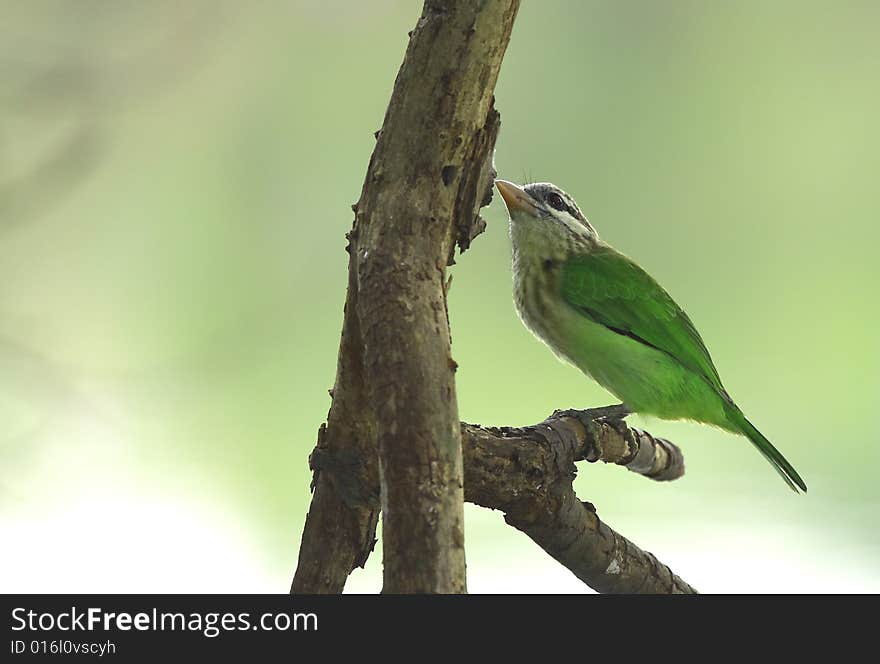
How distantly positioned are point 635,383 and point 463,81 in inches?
48.2

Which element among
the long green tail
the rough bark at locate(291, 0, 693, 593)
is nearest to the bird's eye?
the long green tail

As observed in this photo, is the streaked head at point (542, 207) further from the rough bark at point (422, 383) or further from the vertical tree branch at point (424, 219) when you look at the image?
the vertical tree branch at point (424, 219)

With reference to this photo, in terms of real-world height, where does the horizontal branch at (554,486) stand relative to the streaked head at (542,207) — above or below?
below

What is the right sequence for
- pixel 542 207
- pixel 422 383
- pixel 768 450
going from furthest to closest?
pixel 542 207, pixel 768 450, pixel 422 383

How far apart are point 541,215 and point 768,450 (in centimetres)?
90

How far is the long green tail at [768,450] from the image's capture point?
8.79ft

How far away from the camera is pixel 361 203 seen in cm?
179

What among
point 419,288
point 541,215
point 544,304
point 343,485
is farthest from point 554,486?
point 541,215

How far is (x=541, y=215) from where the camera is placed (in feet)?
9.73

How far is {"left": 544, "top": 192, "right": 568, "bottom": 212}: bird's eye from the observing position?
297 centimetres

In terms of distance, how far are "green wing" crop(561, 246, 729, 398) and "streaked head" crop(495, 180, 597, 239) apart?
13 cm

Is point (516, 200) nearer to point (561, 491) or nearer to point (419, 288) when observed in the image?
point (561, 491)

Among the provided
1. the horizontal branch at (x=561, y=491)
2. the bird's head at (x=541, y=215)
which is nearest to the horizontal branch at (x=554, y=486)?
the horizontal branch at (x=561, y=491)

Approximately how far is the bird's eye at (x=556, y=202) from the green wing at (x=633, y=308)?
0.58ft
